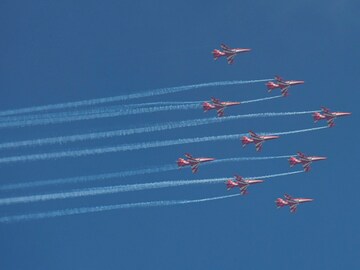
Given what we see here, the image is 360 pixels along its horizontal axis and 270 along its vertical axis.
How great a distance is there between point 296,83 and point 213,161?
415 inches

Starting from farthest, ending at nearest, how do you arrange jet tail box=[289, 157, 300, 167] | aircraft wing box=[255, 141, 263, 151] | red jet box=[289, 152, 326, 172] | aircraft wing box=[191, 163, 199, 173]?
red jet box=[289, 152, 326, 172], jet tail box=[289, 157, 300, 167], aircraft wing box=[255, 141, 263, 151], aircraft wing box=[191, 163, 199, 173]

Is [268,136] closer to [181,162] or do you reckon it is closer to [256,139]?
[256,139]

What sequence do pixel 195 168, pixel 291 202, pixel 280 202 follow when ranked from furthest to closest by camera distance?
pixel 291 202 → pixel 280 202 → pixel 195 168

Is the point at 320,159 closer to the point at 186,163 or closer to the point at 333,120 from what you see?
the point at 333,120

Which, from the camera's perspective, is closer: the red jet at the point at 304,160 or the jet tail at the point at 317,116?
the red jet at the point at 304,160

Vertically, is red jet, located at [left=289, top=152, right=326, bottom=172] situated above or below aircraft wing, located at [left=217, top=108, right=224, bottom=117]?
below

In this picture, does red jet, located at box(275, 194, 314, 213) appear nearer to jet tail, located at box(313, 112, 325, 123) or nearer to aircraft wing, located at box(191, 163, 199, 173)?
jet tail, located at box(313, 112, 325, 123)

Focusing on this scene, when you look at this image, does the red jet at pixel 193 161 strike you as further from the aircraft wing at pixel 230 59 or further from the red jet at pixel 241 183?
the aircraft wing at pixel 230 59

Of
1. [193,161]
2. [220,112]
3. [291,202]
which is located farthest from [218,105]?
[291,202]

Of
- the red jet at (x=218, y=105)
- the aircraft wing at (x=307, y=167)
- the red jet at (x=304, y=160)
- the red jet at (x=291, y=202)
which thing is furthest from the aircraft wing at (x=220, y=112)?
the red jet at (x=291, y=202)

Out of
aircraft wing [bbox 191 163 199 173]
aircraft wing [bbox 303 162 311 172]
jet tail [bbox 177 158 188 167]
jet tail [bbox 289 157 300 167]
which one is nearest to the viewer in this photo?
jet tail [bbox 177 158 188 167]

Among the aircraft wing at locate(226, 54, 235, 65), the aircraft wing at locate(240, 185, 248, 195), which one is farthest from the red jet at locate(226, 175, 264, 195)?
the aircraft wing at locate(226, 54, 235, 65)

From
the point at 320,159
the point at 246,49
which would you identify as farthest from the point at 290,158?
the point at 246,49

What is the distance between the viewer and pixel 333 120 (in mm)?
123188
